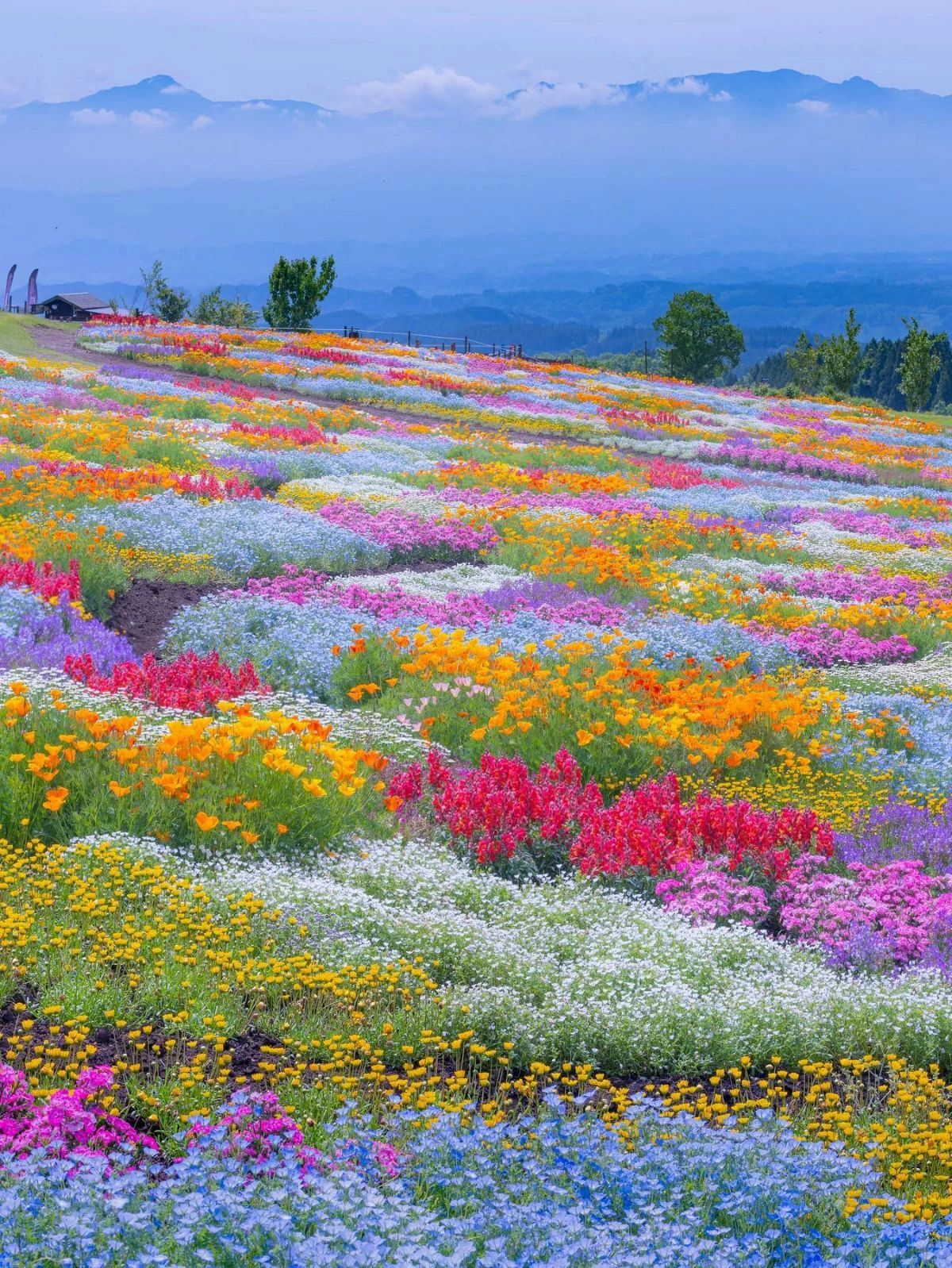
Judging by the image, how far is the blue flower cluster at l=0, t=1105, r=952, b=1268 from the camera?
147 inches

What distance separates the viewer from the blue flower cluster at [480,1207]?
Result: 3742mm

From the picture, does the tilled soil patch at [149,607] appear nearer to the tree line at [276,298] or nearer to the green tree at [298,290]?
the tree line at [276,298]

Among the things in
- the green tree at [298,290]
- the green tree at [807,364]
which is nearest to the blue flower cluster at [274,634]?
the green tree at [298,290]

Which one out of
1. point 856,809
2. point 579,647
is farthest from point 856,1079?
point 579,647

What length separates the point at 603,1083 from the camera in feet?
17.8

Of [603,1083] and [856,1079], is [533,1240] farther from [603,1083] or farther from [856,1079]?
[856,1079]

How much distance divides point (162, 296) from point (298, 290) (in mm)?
8516

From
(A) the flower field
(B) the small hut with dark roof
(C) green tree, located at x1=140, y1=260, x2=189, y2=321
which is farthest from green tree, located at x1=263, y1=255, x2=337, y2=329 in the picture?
(A) the flower field

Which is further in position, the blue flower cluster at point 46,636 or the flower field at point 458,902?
the blue flower cluster at point 46,636

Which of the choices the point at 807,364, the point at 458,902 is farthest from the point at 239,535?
the point at 807,364

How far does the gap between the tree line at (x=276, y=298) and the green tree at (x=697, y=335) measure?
22.8 meters

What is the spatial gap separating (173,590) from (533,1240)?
1147 cm

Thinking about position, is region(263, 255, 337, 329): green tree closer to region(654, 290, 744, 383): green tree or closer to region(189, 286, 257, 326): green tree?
region(189, 286, 257, 326): green tree

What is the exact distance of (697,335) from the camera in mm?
84750
